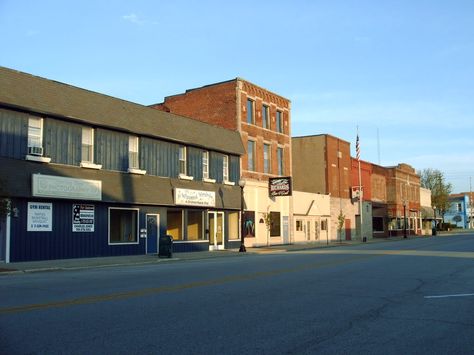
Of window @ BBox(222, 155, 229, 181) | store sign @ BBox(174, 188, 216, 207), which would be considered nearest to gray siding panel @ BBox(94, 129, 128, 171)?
store sign @ BBox(174, 188, 216, 207)

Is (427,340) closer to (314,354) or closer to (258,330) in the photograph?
(314,354)

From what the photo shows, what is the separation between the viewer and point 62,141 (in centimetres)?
2391

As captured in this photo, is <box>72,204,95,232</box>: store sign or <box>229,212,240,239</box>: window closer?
<box>72,204,95,232</box>: store sign

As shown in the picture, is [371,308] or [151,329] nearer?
[151,329]

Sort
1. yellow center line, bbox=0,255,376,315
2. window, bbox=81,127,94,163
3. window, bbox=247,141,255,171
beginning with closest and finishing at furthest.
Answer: yellow center line, bbox=0,255,376,315, window, bbox=81,127,94,163, window, bbox=247,141,255,171

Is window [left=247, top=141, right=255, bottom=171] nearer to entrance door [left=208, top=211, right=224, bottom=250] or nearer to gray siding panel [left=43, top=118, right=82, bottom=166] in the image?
entrance door [left=208, top=211, right=224, bottom=250]

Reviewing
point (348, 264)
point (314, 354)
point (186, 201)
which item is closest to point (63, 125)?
point (186, 201)

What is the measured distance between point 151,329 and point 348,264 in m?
13.2

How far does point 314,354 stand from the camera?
6430 mm

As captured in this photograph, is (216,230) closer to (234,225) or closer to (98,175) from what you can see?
(234,225)

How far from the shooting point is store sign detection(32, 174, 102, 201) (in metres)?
22.4

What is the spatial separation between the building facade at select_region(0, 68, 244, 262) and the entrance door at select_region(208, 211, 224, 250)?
0.07 meters

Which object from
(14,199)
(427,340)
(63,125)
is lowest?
(427,340)

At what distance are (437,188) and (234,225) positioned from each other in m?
75.8
